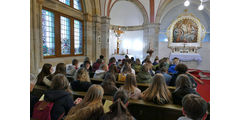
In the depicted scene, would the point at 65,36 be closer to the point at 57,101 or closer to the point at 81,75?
the point at 81,75

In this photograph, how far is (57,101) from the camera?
1.86 meters

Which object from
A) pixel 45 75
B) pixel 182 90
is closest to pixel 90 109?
pixel 182 90

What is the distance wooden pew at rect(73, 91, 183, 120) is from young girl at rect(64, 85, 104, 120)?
783 millimetres

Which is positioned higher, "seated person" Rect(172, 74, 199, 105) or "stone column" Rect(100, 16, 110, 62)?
"stone column" Rect(100, 16, 110, 62)

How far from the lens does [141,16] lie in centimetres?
1180

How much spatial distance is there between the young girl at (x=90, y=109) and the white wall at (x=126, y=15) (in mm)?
11007

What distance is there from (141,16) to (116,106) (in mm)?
11552

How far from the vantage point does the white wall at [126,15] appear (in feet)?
38.1

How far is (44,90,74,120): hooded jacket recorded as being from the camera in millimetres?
1806

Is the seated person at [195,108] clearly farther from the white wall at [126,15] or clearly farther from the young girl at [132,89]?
the white wall at [126,15]

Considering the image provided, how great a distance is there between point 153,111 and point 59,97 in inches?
59.3

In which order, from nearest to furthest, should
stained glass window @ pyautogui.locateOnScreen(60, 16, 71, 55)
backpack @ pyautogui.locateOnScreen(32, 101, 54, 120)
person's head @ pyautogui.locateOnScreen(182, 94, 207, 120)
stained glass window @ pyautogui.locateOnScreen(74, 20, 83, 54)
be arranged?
person's head @ pyautogui.locateOnScreen(182, 94, 207, 120) → backpack @ pyautogui.locateOnScreen(32, 101, 54, 120) → stained glass window @ pyautogui.locateOnScreen(60, 16, 71, 55) → stained glass window @ pyautogui.locateOnScreen(74, 20, 83, 54)

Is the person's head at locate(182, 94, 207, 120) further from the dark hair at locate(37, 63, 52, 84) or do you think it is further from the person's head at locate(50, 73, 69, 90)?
the dark hair at locate(37, 63, 52, 84)

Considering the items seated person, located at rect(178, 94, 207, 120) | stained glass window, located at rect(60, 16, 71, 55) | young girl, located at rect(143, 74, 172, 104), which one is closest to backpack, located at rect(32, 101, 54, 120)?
young girl, located at rect(143, 74, 172, 104)
